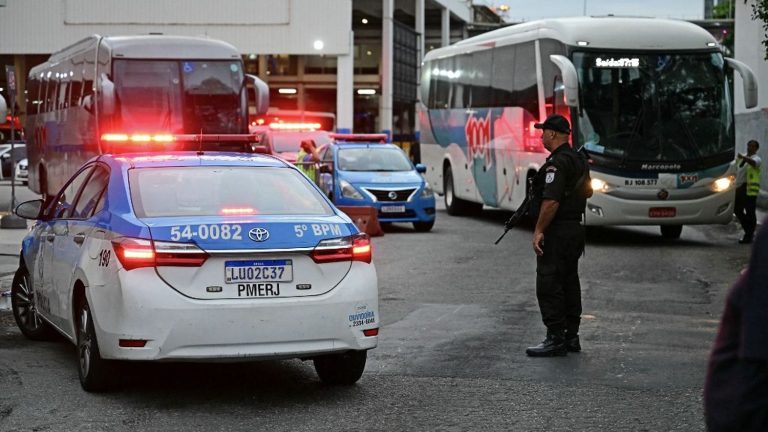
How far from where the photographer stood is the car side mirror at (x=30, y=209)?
9.88 m

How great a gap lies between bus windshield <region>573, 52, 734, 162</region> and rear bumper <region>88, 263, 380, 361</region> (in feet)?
43.5

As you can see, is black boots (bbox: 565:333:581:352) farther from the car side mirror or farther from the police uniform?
the car side mirror

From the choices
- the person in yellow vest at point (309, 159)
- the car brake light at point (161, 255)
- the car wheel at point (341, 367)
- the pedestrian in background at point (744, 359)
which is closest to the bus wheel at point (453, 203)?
the person in yellow vest at point (309, 159)

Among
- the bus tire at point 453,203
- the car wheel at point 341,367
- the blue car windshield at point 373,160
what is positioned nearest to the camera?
the car wheel at point 341,367

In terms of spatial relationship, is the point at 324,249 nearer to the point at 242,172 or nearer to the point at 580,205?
the point at 242,172

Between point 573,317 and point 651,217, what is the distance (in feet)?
35.3

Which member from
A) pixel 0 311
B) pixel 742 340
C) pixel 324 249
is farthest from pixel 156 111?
pixel 742 340

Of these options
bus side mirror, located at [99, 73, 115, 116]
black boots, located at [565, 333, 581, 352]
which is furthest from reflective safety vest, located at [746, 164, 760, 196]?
black boots, located at [565, 333, 581, 352]

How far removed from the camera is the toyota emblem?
7633 millimetres

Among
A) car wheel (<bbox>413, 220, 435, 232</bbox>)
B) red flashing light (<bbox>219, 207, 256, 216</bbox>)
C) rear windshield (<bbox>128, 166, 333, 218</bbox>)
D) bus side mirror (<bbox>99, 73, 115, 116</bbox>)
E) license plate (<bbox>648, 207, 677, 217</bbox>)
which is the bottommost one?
car wheel (<bbox>413, 220, 435, 232</bbox>)

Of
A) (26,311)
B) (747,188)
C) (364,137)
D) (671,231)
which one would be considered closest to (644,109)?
(747,188)

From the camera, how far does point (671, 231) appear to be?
22594 millimetres

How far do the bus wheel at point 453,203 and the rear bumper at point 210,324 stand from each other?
2096 centimetres

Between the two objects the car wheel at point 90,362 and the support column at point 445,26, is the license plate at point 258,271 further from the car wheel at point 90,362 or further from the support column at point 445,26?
Answer: the support column at point 445,26
